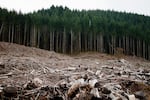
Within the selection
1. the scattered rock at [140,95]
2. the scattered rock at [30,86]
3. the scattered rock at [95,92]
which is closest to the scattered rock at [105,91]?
the scattered rock at [95,92]

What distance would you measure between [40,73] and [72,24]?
119ft

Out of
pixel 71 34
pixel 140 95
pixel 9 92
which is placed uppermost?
pixel 71 34

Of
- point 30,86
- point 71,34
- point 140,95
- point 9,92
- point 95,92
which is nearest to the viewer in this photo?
point 95,92

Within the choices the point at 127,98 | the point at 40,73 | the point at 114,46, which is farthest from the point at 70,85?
the point at 114,46

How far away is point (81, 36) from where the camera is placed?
44188mm

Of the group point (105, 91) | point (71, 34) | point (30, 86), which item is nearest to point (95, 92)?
point (105, 91)

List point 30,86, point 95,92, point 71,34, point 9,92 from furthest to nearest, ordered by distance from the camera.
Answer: point 71,34 → point 30,86 → point 9,92 → point 95,92

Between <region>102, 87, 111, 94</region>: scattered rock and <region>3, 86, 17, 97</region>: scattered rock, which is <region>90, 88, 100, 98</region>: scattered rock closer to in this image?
<region>102, 87, 111, 94</region>: scattered rock

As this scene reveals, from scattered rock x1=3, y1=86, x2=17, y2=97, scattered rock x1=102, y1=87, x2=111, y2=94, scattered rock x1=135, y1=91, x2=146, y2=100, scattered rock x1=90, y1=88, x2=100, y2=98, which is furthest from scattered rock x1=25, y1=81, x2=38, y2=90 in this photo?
scattered rock x1=135, y1=91, x2=146, y2=100

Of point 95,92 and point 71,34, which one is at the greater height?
point 71,34

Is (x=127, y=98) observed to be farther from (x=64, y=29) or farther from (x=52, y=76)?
(x=64, y=29)

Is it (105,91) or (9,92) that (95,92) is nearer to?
(105,91)

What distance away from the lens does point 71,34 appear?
137 ft

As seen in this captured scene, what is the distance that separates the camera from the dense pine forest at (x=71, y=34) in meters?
37.4
